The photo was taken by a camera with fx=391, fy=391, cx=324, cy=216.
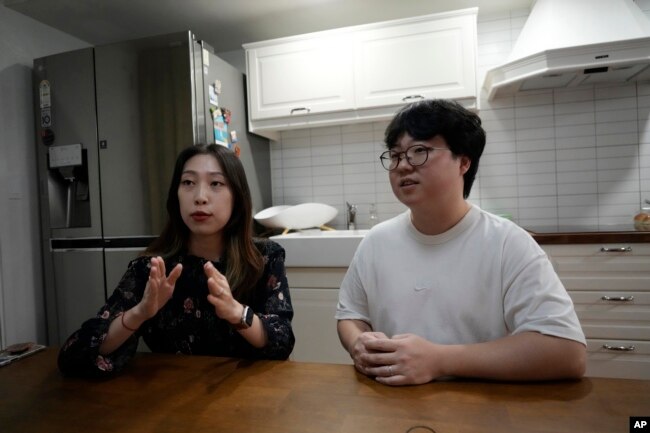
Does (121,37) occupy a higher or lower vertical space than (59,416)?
higher

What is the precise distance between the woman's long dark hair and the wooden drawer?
1839 millimetres

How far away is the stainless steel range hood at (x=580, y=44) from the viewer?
1.97m

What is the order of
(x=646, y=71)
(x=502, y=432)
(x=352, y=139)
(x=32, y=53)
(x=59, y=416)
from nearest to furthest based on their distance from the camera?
(x=502, y=432) → (x=59, y=416) → (x=646, y=71) → (x=32, y=53) → (x=352, y=139)

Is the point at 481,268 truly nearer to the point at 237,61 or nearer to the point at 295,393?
the point at 295,393

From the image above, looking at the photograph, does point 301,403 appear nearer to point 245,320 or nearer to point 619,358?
point 245,320

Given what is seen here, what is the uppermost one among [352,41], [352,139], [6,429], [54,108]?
[352,41]

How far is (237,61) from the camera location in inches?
121

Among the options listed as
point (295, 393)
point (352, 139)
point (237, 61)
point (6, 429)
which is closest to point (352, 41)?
point (352, 139)

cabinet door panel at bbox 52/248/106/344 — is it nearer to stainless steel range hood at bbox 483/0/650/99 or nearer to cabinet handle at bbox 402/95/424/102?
cabinet handle at bbox 402/95/424/102

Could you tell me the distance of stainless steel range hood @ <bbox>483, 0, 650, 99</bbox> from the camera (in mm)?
1967

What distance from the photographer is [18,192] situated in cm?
244

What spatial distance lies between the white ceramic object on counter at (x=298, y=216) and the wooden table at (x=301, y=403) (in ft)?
5.59

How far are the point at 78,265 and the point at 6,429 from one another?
76.4 inches

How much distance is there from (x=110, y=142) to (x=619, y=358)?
3.00 meters
